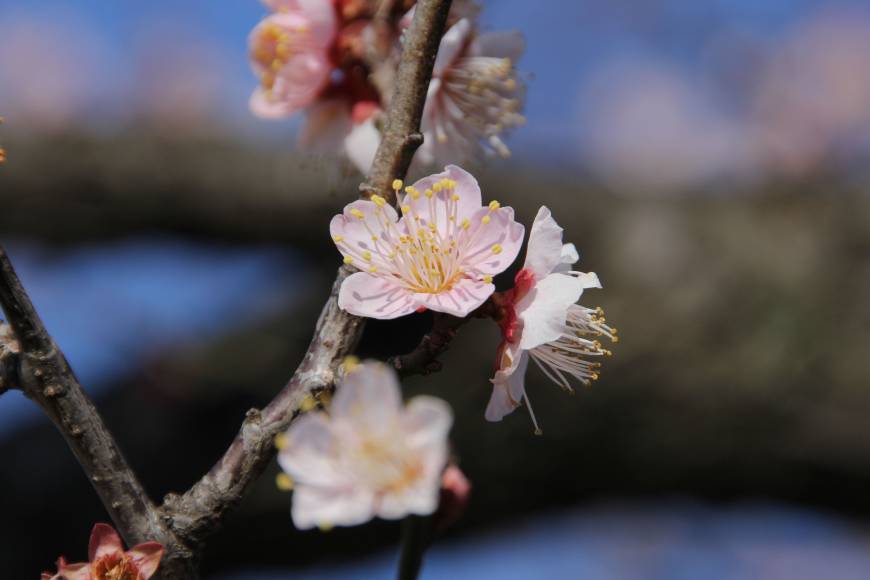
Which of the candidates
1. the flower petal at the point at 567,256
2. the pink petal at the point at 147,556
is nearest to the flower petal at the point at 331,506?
the pink petal at the point at 147,556

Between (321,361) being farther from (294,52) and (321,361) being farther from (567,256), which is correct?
(294,52)

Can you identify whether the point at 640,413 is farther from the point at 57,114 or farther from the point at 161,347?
the point at 57,114

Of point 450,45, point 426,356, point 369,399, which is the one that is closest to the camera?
point 369,399

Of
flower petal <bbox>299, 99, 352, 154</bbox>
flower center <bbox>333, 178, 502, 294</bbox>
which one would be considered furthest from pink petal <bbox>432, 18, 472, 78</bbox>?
flower center <bbox>333, 178, 502, 294</bbox>

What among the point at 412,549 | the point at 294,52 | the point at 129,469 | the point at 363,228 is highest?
the point at 294,52

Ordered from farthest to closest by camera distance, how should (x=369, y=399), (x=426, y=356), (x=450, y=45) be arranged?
1. (x=450, y=45)
2. (x=426, y=356)
3. (x=369, y=399)

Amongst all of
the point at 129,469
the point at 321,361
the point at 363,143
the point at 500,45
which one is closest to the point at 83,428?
the point at 129,469

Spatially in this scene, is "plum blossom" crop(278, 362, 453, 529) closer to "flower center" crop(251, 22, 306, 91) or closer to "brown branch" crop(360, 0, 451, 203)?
"brown branch" crop(360, 0, 451, 203)
